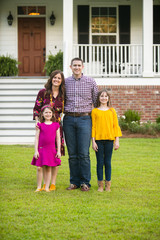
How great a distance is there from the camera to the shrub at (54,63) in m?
14.2

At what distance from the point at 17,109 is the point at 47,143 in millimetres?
6436

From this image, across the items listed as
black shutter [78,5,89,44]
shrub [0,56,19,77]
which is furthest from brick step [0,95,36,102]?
black shutter [78,5,89,44]

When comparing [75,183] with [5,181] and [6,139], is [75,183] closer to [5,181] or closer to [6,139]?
Answer: [5,181]

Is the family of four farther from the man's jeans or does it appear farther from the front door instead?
the front door

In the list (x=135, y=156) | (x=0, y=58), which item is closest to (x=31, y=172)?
(x=135, y=156)

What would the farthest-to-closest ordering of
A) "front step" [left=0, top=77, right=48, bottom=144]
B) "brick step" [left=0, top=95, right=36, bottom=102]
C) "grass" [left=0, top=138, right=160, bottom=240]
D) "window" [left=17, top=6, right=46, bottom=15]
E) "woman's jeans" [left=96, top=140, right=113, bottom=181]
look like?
"window" [left=17, top=6, right=46, bottom=15]
"brick step" [left=0, top=95, right=36, bottom=102]
"front step" [left=0, top=77, right=48, bottom=144]
"woman's jeans" [left=96, top=140, right=113, bottom=181]
"grass" [left=0, top=138, right=160, bottom=240]

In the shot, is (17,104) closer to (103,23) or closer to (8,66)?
(8,66)

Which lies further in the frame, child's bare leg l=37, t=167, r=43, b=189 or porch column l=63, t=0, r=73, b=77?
porch column l=63, t=0, r=73, b=77

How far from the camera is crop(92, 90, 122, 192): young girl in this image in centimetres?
553

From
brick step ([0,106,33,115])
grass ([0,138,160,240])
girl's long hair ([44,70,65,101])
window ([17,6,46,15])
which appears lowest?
grass ([0,138,160,240])

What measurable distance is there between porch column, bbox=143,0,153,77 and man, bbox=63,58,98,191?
25.1ft

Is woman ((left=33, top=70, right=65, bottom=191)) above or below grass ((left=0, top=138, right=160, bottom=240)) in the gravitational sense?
above

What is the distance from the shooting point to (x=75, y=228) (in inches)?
151

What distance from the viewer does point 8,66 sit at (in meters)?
14.4
